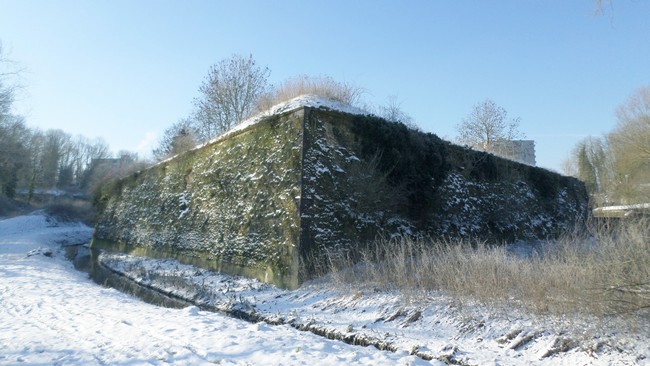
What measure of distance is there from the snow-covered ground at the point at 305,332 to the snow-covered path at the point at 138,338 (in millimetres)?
14

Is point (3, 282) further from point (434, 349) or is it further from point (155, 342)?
point (434, 349)

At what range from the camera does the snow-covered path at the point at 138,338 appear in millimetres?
5207

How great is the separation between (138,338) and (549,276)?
18.9 feet

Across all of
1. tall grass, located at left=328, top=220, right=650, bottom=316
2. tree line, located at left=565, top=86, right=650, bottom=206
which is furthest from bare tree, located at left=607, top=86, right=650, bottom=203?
A: tall grass, located at left=328, top=220, right=650, bottom=316

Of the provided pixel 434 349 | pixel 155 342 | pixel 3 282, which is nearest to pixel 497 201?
pixel 434 349

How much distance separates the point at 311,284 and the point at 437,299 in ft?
11.5

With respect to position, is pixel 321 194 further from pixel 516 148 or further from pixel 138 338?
pixel 516 148

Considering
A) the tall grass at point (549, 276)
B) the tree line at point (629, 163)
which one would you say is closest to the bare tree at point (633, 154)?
the tree line at point (629, 163)

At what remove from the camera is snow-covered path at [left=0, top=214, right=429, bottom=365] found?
5.21m

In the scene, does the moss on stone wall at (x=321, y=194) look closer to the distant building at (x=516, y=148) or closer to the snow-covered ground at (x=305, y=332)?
the snow-covered ground at (x=305, y=332)

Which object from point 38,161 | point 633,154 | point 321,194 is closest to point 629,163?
point 633,154

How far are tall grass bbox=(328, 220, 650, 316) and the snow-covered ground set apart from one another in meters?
0.25

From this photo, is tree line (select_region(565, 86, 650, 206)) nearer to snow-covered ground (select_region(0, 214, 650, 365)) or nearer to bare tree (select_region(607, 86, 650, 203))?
bare tree (select_region(607, 86, 650, 203))

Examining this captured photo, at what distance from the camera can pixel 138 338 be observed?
19.9ft
